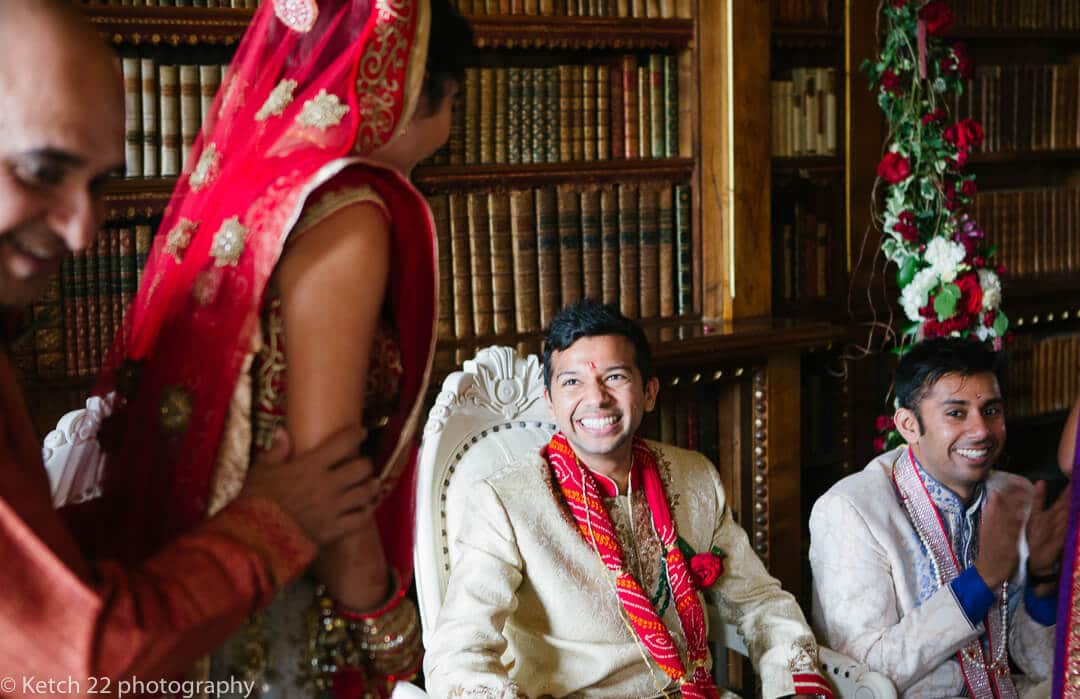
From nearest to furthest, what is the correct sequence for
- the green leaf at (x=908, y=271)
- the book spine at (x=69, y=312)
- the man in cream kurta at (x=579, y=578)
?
the man in cream kurta at (x=579, y=578) < the book spine at (x=69, y=312) < the green leaf at (x=908, y=271)

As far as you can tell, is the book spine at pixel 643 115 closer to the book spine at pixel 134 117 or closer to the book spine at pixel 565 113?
the book spine at pixel 565 113

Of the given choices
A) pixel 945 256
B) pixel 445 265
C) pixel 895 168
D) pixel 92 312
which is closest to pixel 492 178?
pixel 445 265

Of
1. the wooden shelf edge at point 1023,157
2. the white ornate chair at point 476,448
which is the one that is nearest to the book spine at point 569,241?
the white ornate chair at point 476,448

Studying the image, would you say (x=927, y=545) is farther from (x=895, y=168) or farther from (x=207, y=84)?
(x=207, y=84)

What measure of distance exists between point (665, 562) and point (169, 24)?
61.3 inches

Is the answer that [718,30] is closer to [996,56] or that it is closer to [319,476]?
[996,56]

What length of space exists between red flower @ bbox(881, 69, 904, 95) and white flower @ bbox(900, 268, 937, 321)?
537 millimetres

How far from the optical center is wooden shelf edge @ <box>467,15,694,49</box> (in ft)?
9.30

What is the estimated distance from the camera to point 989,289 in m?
3.11

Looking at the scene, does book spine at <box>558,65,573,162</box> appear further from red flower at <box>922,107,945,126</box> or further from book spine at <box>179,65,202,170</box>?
red flower at <box>922,107,945,126</box>

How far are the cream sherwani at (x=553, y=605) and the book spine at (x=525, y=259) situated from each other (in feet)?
2.53

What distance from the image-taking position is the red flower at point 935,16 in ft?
10.4

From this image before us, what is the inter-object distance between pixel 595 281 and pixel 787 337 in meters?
0.53

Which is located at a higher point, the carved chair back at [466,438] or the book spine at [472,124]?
the book spine at [472,124]
